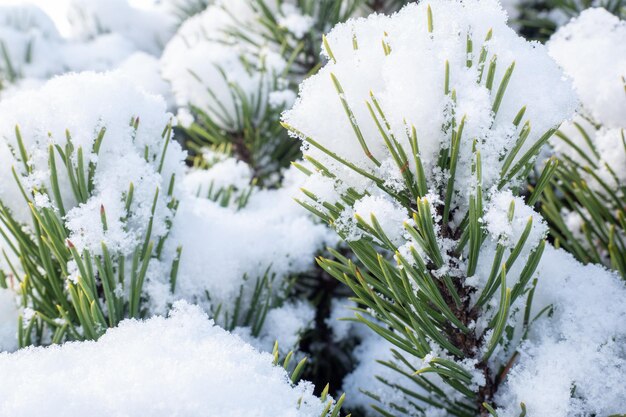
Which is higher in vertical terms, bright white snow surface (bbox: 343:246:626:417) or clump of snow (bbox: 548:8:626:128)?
clump of snow (bbox: 548:8:626:128)

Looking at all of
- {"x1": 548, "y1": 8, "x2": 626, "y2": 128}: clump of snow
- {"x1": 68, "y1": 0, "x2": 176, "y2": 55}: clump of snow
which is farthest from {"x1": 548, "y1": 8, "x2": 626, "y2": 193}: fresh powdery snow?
{"x1": 68, "y1": 0, "x2": 176, "y2": 55}: clump of snow

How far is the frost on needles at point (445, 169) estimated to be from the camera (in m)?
Answer: 0.53

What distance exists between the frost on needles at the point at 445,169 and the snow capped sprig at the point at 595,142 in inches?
8.6

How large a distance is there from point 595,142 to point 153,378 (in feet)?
2.59

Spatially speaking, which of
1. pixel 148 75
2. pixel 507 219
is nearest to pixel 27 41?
pixel 148 75

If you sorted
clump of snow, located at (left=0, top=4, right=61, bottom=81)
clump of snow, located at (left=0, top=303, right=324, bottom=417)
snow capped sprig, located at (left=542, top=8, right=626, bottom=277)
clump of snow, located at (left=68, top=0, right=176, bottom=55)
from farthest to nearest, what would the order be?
clump of snow, located at (left=68, top=0, right=176, bottom=55) → clump of snow, located at (left=0, top=4, right=61, bottom=81) → snow capped sprig, located at (left=542, top=8, right=626, bottom=277) → clump of snow, located at (left=0, top=303, right=324, bottom=417)

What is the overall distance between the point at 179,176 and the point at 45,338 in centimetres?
32

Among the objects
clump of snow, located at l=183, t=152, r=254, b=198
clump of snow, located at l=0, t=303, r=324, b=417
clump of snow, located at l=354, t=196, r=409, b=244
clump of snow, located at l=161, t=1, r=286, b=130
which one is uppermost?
clump of snow, located at l=161, t=1, r=286, b=130

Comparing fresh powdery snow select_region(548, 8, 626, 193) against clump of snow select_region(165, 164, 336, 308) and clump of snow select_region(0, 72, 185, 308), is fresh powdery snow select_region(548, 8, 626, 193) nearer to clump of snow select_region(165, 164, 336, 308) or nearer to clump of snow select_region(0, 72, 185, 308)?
clump of snow select_region(165, 164, 336, 308)

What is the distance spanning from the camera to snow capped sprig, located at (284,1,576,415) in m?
0.53

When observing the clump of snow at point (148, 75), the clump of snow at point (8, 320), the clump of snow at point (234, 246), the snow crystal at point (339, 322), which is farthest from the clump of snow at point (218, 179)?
the clump of snow at point (148, 75)

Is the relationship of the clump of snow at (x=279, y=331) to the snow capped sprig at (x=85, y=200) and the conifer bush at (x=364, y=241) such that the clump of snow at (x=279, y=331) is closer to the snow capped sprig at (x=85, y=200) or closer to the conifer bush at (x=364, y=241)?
the conifer bush at (x=364, y=241)

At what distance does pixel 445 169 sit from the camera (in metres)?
0.56

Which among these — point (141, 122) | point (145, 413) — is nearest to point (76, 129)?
point (141, 122)
